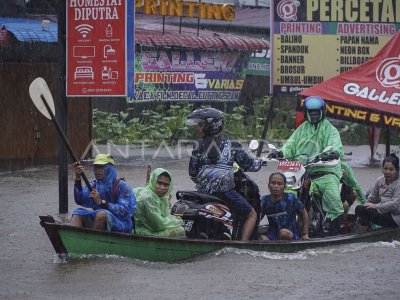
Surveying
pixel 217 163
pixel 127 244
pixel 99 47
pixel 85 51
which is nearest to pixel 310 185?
pixel 217 163

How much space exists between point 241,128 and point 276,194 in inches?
490

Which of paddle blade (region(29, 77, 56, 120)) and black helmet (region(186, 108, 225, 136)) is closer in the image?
paddle blade (region(29, 77, 56, 120))

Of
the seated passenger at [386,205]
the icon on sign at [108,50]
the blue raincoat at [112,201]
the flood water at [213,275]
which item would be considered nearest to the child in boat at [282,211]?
the flood water at [213,275]

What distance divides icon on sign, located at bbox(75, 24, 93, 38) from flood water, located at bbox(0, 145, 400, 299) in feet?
10.1

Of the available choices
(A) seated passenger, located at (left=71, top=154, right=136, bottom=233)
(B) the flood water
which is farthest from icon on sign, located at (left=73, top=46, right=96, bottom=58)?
(A) seated passenger, located at (left=71, top=154, right=136, bottom=233)

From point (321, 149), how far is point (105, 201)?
2.90 m

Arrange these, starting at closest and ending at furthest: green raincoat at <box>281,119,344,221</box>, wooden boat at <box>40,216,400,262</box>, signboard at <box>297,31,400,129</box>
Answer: wooden boat at <box>40,216,400,262</box> < green raincoat at <box>281,119,344,221</box> < signboard at <box>297,31,400,129</box>

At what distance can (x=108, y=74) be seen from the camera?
13.4 metres

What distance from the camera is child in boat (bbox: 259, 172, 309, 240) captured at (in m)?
10.5

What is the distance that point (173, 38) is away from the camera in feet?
74.8

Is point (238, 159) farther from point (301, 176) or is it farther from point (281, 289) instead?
point (281, 289)

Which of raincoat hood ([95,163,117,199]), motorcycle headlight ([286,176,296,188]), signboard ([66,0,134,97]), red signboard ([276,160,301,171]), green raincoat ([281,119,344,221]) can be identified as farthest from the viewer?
signboard ([66,0,134,97])

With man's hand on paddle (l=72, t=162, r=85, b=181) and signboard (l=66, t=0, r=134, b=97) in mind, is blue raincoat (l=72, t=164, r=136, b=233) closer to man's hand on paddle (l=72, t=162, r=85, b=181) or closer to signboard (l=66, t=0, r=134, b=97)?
man's hand on paddle (l=72, t=162, r=85, b=181)

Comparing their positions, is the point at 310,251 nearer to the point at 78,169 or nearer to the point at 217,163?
the point at 217,163
